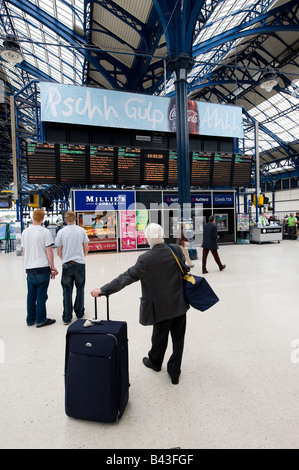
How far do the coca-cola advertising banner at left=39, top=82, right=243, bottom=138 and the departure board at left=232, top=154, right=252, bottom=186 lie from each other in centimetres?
172

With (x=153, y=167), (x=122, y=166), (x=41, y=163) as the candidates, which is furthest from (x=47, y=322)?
(x=153, y=167)

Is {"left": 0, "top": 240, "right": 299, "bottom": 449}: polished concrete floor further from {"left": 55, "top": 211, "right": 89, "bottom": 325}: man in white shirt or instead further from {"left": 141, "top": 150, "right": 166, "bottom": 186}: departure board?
{"left": 141, "top": 150, "right": 166, "bottom": 186}: departure board

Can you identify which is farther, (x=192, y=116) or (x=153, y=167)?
(x=192, y=116)

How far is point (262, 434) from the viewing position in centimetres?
169

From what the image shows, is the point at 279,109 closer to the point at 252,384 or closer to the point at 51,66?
→ the point at 51,66

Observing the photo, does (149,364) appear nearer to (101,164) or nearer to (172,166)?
(101,164)

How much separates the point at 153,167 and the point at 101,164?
222 cm

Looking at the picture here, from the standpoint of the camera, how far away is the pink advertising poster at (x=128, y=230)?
1177cm

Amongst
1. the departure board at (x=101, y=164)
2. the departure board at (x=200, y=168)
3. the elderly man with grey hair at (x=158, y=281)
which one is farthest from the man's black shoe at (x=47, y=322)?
the departure board at (x=200, y=168)

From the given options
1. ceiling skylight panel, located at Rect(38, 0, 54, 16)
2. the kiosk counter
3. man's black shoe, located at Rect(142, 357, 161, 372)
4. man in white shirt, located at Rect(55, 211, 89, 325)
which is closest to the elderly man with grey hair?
man's black shoe, located at Rect(142, 357, 161, 372)

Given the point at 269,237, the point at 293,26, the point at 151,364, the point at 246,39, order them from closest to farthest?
the point at 151,364 → the point at 293,26 → the point at 269,237 → the point at 246,39

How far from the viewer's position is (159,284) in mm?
2121
